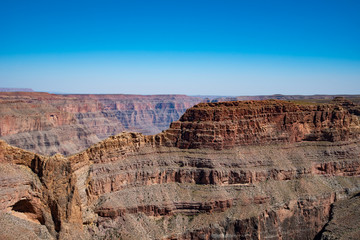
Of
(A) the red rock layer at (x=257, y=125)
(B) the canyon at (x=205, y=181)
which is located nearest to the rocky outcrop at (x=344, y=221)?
(B) the canyon at (x=205, y=181)

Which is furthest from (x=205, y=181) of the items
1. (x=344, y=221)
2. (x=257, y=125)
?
(x=344, y=221)

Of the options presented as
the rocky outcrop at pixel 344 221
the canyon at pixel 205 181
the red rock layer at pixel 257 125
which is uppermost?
the red rock layer at pixel 257 125

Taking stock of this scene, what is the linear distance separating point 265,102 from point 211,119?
14.1m

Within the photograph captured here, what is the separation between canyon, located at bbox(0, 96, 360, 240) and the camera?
138ft

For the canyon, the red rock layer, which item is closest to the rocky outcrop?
the canyon

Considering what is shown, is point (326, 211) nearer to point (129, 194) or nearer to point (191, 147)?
point (191, 147)

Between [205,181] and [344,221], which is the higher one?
[205,181]

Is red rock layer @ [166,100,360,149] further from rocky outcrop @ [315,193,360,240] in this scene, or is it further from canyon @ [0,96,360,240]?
rocky outcrop @ [315,193,360,240]

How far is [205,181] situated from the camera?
5647 centimetres

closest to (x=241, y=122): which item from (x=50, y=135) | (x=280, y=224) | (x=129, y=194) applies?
(x=280, y=224)

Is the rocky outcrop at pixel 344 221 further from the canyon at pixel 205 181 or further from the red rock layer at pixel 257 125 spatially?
the red rock layer at pixel 257 125

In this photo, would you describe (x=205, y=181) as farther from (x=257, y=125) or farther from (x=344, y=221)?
(x=344, y=221)

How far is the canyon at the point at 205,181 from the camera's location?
41.9 m

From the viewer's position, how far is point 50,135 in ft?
402
